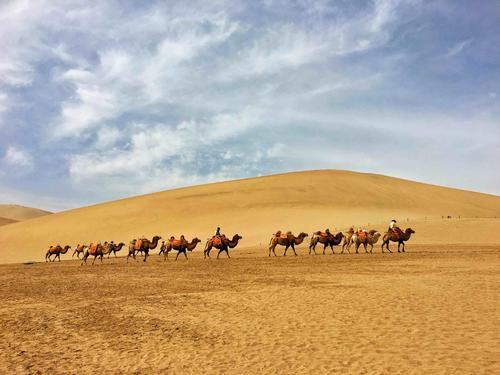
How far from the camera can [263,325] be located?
32.6 ft

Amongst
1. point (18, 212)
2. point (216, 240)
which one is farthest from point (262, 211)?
point (18, 212)

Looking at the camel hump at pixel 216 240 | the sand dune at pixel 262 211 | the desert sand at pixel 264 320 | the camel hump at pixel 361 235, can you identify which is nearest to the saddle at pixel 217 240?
the camel hump at pixel 216 240

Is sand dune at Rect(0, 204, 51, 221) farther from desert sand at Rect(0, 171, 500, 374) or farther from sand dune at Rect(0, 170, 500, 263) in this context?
desert sand at Rect(0, 171, 500, 374)

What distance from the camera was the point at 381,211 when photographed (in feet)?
177

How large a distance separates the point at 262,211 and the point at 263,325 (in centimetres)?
4498

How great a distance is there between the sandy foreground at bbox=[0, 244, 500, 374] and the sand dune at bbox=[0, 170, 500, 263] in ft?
81.9

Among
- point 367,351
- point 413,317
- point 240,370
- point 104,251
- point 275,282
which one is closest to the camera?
point 240,370

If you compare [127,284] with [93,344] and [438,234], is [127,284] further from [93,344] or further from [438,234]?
[438,234]

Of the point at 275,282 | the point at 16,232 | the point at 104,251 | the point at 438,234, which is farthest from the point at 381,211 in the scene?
the point at 16,232

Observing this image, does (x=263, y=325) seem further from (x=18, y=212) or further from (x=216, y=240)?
(x=18, y=212)

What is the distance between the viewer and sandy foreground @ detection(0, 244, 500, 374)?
746 centimetres

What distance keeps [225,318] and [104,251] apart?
21.1 m

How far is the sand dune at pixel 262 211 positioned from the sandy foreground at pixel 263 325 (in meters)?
25.0

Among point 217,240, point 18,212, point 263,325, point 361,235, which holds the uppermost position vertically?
point 18,212
